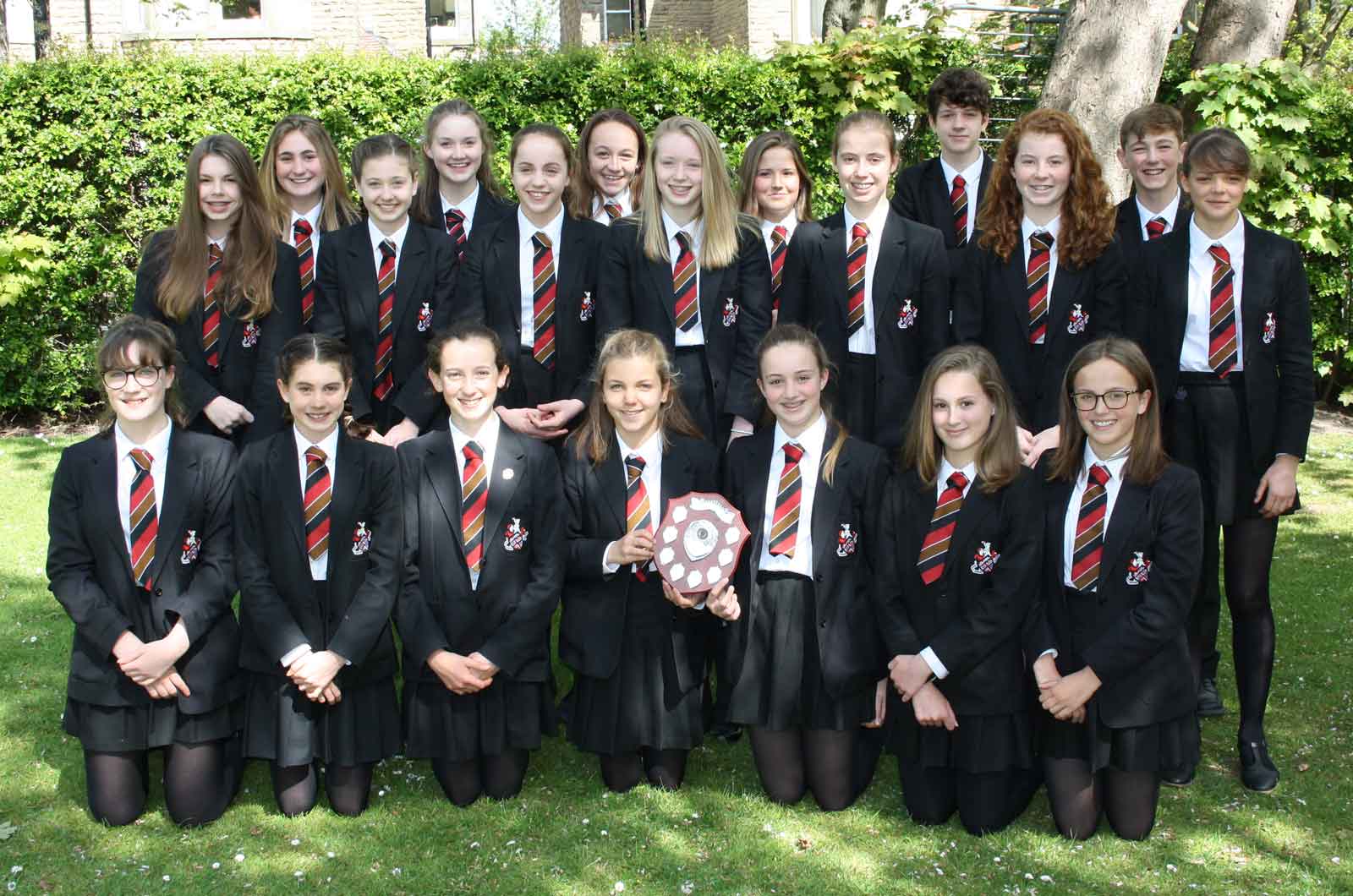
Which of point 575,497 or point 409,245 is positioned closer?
point 575,497

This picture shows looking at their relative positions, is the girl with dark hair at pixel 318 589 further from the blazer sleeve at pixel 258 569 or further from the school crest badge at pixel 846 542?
the school crest badge at pixel 846 542

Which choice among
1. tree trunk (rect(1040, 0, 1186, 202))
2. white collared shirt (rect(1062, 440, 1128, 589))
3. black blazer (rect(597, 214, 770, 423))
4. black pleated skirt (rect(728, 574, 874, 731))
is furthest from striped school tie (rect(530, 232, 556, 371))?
tree trunk (rect(1040, 0, 1186, 202))

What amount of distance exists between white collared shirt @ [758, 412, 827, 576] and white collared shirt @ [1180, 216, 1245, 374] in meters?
1.34

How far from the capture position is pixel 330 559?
4.45 m

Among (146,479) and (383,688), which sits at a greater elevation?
(146,479)

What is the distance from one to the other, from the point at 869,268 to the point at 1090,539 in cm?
143

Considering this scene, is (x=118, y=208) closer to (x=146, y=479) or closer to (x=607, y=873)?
(x=146, y=479)

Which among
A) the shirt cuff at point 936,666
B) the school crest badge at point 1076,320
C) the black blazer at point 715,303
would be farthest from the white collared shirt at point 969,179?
the shirt cuff at point 936,666

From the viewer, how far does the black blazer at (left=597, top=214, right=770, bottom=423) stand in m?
5.14

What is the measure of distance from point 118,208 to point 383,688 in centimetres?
697

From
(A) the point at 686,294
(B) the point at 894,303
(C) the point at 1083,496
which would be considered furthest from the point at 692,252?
(C) the point at 1083,496

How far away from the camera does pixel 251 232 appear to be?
521 cm

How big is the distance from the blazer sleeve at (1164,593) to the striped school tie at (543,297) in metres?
2.36

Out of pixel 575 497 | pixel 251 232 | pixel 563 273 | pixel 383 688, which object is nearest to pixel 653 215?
pixel 563 273
